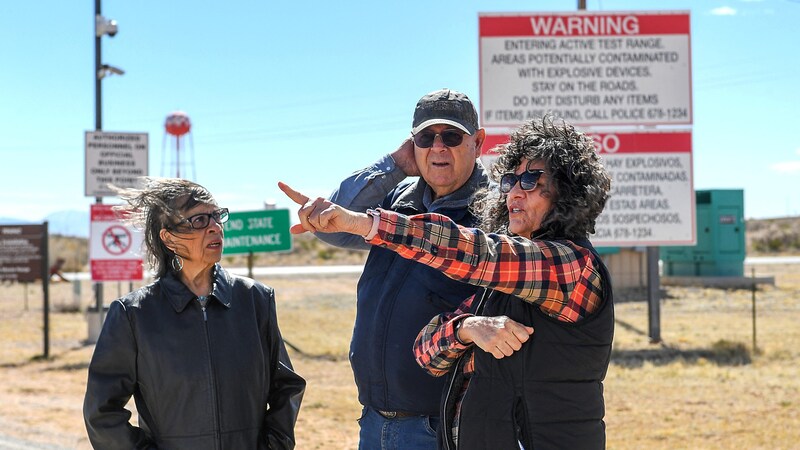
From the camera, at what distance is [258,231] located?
12.5 m

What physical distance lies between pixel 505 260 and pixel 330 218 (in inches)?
16.6

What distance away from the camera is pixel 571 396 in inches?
83.7

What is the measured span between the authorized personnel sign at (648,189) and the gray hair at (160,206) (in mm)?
9696

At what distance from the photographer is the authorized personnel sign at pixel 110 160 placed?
13.2 metres

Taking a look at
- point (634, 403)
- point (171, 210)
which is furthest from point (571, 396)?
point (634, 403)

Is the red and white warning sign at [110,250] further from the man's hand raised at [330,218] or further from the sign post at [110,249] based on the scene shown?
the man's hand raised at [330,218]

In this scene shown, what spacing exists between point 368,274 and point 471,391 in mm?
914

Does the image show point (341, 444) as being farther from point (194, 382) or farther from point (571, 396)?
point (571, 396)

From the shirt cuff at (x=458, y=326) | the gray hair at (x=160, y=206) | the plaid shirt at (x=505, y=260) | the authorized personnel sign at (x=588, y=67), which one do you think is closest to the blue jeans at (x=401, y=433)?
the shirt cuff at (x=458, y=326)

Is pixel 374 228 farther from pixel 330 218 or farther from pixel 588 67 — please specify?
pixel 588 67

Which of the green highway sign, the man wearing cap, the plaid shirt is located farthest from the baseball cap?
the green highway sign

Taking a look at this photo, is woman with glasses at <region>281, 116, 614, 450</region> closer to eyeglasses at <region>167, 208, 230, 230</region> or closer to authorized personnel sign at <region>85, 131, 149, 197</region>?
eyeglasses at <region>167, 208, 230, 230</region>

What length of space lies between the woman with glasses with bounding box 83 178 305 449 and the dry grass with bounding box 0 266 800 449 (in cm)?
397

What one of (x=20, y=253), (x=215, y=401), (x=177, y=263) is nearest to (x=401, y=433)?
(x=215, y=401)
